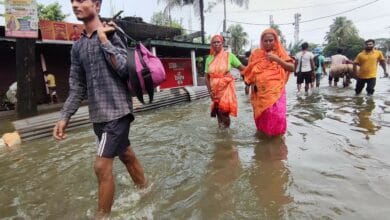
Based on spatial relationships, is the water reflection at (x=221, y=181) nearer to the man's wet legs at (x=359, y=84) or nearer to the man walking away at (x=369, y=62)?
the man walking away at (x=369, y=62)

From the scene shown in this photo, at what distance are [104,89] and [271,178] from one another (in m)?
1.93

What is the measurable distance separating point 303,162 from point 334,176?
22.9 inches

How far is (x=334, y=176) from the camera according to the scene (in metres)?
3.71

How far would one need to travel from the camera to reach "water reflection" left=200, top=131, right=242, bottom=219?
3059 mm

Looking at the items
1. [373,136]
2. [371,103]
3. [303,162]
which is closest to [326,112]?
[371,103]

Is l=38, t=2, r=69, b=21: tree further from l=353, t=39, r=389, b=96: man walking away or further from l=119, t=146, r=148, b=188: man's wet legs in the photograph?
l=119, t=146, r=148, b=188: man's wet legs

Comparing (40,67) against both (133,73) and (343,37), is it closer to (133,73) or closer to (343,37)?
(133,73)

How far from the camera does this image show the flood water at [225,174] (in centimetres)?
309

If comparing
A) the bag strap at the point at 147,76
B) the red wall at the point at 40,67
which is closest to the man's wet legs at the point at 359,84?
the bag strap at the point at 147,76

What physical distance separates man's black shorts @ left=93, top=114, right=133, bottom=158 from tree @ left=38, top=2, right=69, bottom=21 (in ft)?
96.9

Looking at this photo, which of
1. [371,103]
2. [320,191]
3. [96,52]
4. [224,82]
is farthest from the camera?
[371,103]

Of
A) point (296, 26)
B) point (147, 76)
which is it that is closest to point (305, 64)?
point (147, 76)

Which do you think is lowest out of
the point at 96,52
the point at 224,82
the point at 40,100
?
the point at 40,100

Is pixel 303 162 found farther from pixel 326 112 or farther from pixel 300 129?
pixel 326 112
